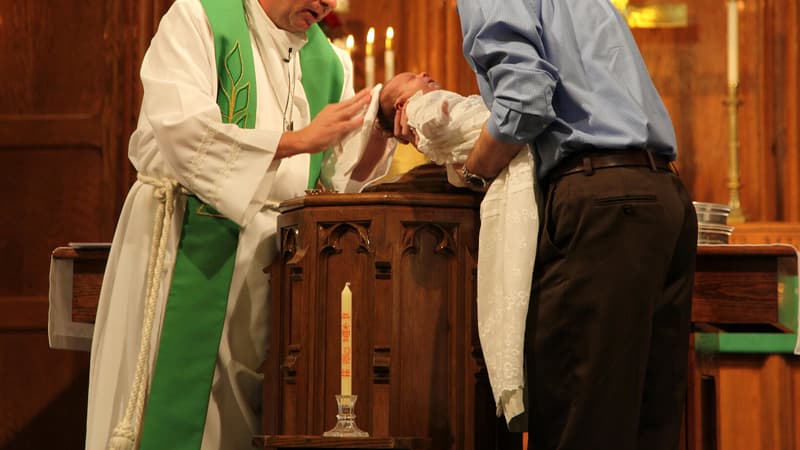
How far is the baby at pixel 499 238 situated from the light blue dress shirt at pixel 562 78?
11cm

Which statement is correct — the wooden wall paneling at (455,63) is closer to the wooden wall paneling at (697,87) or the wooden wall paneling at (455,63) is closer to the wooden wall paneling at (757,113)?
the wooden wall paneling at (697,87)

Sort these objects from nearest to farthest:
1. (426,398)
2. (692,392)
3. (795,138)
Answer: (426,398)
(692,392)
(795,138)

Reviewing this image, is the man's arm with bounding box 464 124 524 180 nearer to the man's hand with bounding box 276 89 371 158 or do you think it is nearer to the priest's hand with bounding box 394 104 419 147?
the priest's hand with bounding box 394 104 419 147

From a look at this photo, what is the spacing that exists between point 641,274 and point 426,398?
0.68 m

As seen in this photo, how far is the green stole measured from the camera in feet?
12.0

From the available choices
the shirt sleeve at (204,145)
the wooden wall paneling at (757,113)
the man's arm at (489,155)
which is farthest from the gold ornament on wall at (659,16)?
the man's arm at (489,155)

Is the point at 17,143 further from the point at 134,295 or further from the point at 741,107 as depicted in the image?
the point at 741,107

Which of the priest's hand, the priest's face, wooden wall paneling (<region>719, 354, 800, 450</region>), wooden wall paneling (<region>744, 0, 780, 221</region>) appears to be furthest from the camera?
wooden wall paneling (<region>744, 0, 780, 221</region>)

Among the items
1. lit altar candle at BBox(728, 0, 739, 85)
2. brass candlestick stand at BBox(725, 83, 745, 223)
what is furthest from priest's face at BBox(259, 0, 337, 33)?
brass candlestick stand at BBox(725, 83, 745, 223)

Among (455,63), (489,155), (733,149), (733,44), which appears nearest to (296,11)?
(489,155)

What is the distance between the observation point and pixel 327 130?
143 inches

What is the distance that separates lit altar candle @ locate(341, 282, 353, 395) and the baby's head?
0.75m

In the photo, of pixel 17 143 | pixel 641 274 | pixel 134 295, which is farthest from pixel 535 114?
pixel 17 143

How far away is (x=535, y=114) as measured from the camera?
273 cm
